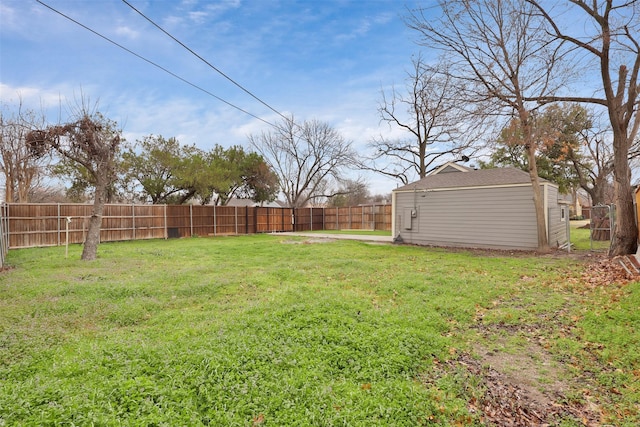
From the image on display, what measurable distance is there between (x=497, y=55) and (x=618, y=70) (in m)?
3.10

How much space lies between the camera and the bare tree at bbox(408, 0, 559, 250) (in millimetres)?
9609

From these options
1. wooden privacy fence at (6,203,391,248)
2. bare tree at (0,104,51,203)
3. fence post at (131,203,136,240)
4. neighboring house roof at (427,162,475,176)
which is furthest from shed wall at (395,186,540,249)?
bare tree at (0,104,51,203)

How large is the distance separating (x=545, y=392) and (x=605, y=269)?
5.66m

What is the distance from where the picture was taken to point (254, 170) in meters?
25.0

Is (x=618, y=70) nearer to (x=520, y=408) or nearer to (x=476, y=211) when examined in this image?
(x=476, y=211)

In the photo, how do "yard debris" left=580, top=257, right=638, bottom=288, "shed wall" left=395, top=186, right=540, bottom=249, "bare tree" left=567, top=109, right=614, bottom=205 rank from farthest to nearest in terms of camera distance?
"bare tree" left=567, top=109, right=614, bottom=205, "shed wall" left=395, top=186, right=540, bottom=249, "yard debris" left=580, top=257, right=638, bottom=288

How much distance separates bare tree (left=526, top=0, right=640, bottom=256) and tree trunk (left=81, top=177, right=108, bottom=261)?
42.9 ft

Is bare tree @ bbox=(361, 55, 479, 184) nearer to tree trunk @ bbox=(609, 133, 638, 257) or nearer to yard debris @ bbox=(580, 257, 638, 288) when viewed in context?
tree trunk @ bbox=(609, 133, 638, 257)

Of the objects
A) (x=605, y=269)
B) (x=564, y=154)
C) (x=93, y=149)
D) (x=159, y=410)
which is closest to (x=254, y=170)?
(x=93, y=149)

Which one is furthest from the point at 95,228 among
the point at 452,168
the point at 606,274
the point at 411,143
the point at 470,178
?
the point at 411,143

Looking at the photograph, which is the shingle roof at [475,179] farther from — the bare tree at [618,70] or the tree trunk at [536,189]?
the bare tree at [618,70]

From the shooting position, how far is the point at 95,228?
8891mm

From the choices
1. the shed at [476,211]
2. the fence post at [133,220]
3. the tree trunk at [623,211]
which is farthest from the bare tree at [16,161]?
the tree trunk at [623,211]

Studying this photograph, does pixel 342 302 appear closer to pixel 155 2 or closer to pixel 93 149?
pixel 155 2
